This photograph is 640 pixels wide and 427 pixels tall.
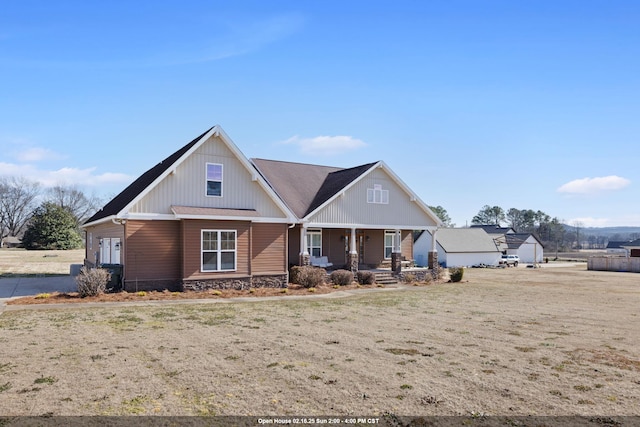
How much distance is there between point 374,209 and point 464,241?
83.1 feet

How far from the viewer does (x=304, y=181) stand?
1190 inches

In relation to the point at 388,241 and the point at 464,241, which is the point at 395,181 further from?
the point at 464,241

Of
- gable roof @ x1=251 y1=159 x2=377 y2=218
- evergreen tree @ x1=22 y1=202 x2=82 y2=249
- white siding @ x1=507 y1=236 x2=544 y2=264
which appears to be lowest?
white siding @ x1=507 y1=236 x2=544 y2=264

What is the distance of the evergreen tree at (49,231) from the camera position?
61750 millimetres

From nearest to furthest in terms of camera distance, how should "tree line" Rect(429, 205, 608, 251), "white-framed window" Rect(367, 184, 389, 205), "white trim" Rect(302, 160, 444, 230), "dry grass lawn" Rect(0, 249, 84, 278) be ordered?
"white trim" Rect(302, 160, 444, 230)
"white-framed window" Rect(367, 184, 389, 205)
"dry grass lawn" Rect(0, 249, 84, 278)
"tree line" Rect(429, 205, 608, 251)

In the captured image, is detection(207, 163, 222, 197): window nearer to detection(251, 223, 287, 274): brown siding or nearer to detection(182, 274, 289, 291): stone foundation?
detection(251, 223, 287, 274): brown siding

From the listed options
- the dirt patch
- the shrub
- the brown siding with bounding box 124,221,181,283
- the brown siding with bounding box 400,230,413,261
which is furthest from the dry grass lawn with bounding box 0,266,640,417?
the brown siding with bounding box 400,230,413,261

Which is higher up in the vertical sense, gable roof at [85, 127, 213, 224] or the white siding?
gable roof at [85, 127, 213, 224]

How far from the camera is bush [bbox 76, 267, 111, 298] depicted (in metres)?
17.5

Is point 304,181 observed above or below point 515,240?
above

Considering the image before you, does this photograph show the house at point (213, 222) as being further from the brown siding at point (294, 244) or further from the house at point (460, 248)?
the house at point (460, 248)

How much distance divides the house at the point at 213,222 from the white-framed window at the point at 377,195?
26 centimetres

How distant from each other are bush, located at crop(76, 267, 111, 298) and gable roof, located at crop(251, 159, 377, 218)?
11035mm

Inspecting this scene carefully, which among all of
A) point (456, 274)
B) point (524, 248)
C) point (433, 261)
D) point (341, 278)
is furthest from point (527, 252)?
point (341, 278)
